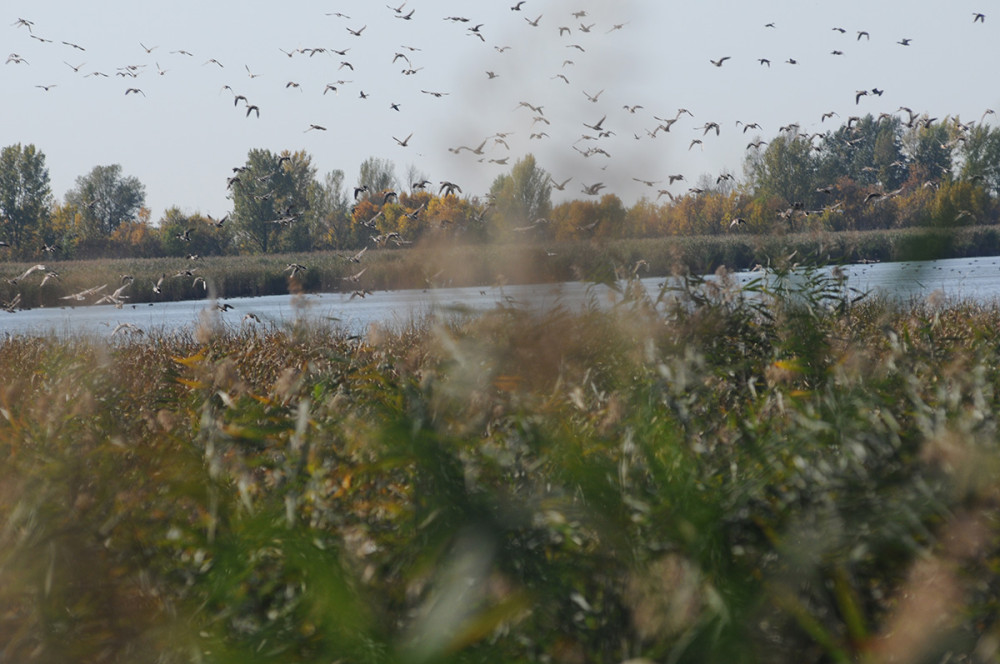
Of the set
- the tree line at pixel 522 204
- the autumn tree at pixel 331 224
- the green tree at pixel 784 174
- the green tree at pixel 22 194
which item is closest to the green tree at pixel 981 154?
the tree line at pixel 522 204

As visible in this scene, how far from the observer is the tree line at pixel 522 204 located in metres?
1.65

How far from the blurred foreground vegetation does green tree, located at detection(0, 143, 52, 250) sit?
262 feet

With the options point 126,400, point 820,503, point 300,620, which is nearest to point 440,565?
point 300,620

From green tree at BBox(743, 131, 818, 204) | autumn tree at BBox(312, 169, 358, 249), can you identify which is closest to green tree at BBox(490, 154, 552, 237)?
green tree at BBox(743, 131, 818, 204)

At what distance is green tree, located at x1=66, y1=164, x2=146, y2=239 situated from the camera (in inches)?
4003

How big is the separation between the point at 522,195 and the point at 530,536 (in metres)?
0.63

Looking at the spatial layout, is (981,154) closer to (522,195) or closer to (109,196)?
(522,195)

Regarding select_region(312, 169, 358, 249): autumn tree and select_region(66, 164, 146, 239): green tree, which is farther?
select_region(66, 164, 146, 239): green tree

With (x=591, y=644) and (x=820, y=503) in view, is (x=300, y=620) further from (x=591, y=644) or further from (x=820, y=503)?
(x=820, y=503)

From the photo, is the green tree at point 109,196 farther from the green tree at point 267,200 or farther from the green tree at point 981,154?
the green tree at point 981,154

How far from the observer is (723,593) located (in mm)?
1632

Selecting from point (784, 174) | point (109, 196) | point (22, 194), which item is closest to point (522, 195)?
point (784, 174)

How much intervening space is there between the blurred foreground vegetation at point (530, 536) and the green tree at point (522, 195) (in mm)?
212

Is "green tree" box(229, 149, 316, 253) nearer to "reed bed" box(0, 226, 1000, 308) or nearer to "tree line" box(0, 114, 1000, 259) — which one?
"tree line" box(0, 114, 1000, 259)
